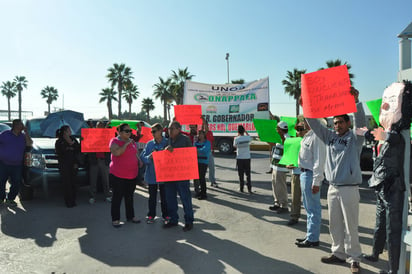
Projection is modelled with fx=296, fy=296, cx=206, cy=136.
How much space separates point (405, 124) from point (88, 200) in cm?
639

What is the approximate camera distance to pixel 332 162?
11.8ft

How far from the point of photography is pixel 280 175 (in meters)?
5.85

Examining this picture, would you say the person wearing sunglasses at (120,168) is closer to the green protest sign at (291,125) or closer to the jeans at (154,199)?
the jeans at (154,199)

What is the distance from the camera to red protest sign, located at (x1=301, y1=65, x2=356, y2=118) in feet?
11.1

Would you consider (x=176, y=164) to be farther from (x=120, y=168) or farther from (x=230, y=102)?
(x=230, y=102)

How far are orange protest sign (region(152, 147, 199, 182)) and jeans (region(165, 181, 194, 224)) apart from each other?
0.24 metres

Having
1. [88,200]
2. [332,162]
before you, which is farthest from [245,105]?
[332,162]

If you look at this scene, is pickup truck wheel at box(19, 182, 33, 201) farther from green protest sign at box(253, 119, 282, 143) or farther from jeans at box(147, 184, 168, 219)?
green protest sign at box(253, 119, 282, 143)

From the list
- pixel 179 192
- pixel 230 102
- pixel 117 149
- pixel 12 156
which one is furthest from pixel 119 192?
pixel 230 102

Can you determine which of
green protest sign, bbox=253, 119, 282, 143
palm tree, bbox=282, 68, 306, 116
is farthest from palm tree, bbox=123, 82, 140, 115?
green protest sign, bbox=253, 119, 282, 143

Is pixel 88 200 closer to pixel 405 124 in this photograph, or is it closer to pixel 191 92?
pixel 405 124

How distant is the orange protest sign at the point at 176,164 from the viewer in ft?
15.7

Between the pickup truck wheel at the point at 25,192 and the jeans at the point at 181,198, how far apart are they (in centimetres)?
378

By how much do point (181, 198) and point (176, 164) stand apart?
60 cm
